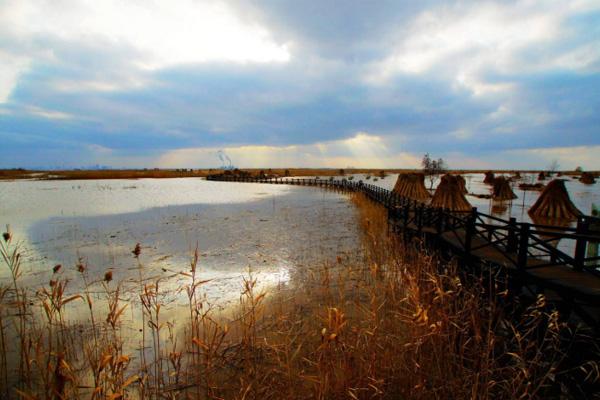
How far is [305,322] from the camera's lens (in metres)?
6.18

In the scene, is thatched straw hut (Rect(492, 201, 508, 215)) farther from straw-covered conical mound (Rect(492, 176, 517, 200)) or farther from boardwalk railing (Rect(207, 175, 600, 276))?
boardwalk railing (Rect(207, 175, 600, 276))

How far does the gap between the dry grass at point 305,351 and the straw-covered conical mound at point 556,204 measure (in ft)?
58.6

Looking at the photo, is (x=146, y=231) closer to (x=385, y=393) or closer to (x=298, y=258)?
(x=298, y=258)

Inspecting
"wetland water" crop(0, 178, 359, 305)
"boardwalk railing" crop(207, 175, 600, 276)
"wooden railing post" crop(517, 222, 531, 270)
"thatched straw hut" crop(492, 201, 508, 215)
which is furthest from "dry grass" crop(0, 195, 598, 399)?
"thatched straw hut" crop(492, 201, 508, 215)

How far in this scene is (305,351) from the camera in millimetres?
5176

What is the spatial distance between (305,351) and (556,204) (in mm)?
23489

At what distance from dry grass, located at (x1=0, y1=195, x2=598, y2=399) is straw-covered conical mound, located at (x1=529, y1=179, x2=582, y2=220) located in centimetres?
1786

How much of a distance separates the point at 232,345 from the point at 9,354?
419cm

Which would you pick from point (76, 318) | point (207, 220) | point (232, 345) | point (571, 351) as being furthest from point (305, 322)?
point (207, 220)

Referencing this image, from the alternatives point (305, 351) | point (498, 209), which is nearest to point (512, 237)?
point (305, 351)

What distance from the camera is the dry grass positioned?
3.17 metres

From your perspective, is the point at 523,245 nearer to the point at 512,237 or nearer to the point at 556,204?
the point at 512,237

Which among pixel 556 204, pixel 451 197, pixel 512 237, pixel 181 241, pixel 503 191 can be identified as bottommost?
pixel 181 241

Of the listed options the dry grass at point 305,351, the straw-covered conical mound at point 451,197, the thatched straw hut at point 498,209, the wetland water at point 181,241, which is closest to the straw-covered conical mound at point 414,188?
the thatched straw hut at point 498,209
